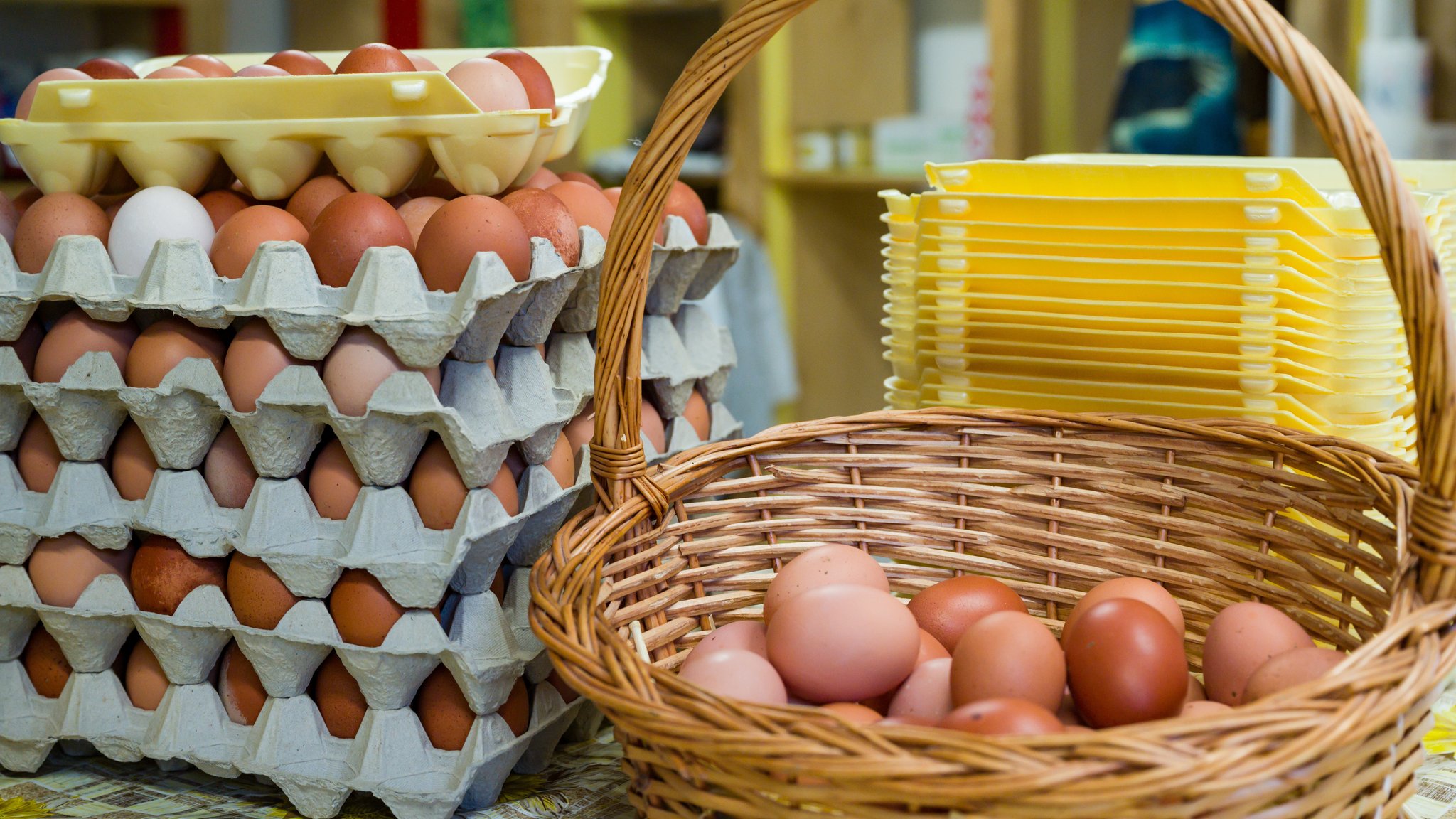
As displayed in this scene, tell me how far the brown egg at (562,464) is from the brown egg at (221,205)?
0.90 ft

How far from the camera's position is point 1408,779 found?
61cm

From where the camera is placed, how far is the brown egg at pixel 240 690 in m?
0.80

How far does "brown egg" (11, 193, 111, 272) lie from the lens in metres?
0.81

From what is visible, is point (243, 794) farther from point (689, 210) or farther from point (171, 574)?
point (689, 210)

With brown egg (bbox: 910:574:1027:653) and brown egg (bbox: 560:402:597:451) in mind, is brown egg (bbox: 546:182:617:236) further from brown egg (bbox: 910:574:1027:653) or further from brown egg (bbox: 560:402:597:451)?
brown egg (bbox: 910:574:1027:653)

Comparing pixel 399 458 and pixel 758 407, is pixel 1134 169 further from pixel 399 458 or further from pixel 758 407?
pixel 758 407

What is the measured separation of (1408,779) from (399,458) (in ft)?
1.91

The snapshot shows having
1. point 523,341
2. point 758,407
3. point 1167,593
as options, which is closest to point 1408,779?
point 1167,593

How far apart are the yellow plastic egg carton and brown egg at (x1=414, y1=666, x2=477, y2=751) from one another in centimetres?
33

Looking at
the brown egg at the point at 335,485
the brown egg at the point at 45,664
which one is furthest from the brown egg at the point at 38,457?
the brown egg at the point at 335,485

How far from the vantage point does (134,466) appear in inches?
32.2

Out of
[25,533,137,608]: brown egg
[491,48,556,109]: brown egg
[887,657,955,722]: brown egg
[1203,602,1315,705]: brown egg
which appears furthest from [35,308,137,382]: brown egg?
[1203,602,1315,705]: brown egg

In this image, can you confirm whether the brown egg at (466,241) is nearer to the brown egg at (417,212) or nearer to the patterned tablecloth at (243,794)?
the brown egg at (417,212)

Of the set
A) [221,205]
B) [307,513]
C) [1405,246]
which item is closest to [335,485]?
[307,513]
